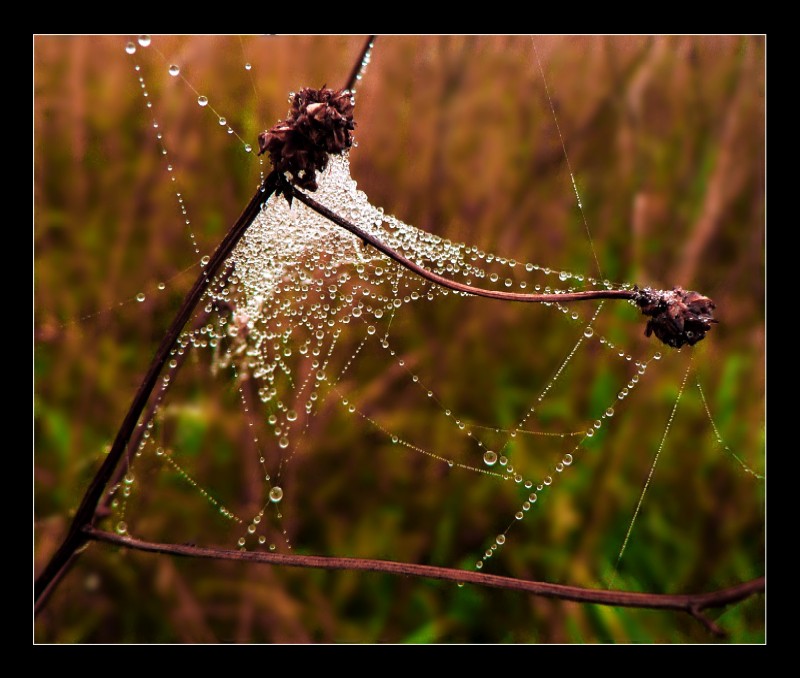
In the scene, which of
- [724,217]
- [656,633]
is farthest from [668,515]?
[724,217]

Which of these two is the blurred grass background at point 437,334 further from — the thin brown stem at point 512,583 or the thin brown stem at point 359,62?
the thin brown stem at point 512,583

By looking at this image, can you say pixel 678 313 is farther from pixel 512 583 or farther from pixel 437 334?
pixel 437 334

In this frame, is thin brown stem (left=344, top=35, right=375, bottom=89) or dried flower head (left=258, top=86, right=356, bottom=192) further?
thin brown stem (left=344, top=35, right=375, bottom=89)

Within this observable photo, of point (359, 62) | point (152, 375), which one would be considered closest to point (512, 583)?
point (152, 375)

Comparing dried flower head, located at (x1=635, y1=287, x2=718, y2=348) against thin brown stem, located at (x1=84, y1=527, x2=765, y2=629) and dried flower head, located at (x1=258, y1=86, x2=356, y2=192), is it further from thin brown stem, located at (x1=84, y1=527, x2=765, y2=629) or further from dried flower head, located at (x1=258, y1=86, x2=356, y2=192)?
dried flower head, located at (x1=258, y1=86, x2=356, y2=192)

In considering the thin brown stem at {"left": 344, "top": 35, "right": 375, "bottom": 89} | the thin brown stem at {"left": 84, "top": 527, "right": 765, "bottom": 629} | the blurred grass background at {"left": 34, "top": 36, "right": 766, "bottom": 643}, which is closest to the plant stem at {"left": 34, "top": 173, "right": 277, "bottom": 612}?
the thin brown stem at {"left": 84, "top": 527, "right": 765, "bottom": 629}

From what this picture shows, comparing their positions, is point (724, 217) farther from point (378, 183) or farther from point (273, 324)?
point (273, 324)
